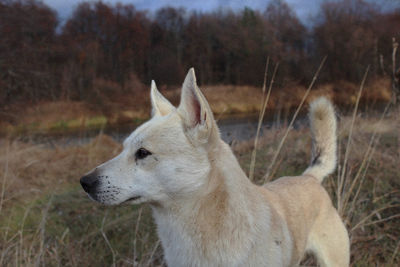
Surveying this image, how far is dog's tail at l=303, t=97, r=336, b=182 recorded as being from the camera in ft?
8.46

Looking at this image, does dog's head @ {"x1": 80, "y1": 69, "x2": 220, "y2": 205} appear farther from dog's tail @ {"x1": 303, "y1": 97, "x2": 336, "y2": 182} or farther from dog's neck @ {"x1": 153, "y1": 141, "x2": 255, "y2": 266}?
dog's tail @ {"x1": 303, "y1": 97, "x2": 336, "y2": 182}

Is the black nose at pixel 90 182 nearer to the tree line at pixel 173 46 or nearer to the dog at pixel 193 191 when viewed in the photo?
the dog at pixel 193 191

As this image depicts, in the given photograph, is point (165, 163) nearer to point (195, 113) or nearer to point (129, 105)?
point (195, 113)

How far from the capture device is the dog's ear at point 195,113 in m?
1.54

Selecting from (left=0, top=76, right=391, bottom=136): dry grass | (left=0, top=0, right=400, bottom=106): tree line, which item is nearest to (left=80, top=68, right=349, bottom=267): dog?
(left=0, top=76, right=391, bottom=136): dry grass

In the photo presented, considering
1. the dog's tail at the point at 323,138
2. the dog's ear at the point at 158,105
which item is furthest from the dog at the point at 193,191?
the dog's tail at the point at 323,138

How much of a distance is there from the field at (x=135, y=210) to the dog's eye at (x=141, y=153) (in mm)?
1261

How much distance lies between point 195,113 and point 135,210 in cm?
264

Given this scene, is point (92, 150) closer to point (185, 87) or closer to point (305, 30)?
point (305, 30)

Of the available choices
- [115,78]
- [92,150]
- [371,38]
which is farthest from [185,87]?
[115,78]

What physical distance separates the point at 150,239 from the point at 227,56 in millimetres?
3368

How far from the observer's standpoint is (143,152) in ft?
5.39

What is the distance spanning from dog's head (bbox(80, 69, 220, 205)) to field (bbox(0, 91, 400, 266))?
47.5 inches

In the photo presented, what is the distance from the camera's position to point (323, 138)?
2.64 m
